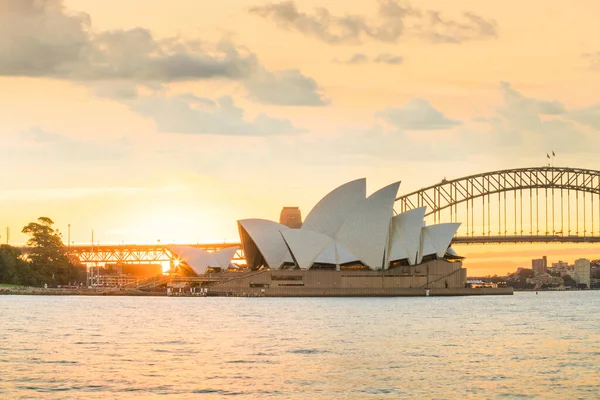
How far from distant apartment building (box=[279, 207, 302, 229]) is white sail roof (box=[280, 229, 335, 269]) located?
86.8 ft

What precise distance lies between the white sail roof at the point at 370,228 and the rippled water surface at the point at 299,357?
41628 millimetres

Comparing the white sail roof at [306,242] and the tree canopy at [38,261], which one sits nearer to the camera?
the white sail roof at [306,242]

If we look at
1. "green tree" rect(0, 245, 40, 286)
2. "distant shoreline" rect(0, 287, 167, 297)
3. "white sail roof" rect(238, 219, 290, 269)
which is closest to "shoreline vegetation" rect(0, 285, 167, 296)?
"distant shoreline" rect(0, 287, 167, 297)

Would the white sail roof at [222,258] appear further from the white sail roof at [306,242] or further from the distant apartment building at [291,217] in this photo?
the white sail roof at [306,242]

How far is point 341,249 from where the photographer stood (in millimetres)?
113188

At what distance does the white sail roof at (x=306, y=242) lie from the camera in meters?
113

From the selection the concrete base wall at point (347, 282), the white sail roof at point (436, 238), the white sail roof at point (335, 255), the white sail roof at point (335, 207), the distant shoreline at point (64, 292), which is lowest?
→ the distant shoreline at point (64, 292)

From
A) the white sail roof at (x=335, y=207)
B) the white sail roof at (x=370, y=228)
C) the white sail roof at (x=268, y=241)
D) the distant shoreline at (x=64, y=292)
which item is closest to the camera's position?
the white sail roof at (x=370, y=228)

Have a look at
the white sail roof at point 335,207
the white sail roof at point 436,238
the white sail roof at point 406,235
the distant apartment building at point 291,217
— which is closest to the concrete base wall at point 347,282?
the white sail roof at point 436,238

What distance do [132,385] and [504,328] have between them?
29175 mm

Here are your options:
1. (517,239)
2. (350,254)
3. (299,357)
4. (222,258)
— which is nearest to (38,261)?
(222,258)

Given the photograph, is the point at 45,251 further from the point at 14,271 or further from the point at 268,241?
the point at 268,241

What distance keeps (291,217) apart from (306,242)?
28.3 meters

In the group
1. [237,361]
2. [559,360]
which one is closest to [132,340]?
[237,361]
